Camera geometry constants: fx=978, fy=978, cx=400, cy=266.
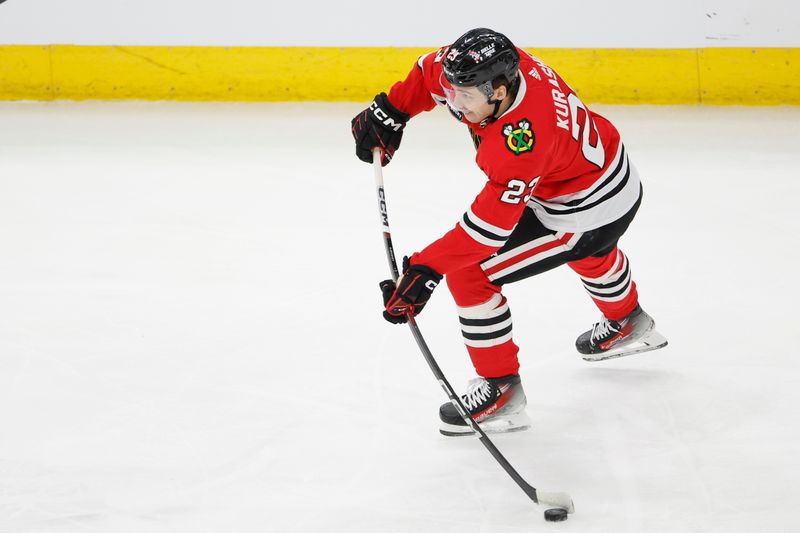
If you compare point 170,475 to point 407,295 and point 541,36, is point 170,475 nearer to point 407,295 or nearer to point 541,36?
point 407,295

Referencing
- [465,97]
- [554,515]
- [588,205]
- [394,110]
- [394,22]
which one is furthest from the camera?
[394,22]

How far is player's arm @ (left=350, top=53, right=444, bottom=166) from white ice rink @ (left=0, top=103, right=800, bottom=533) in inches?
25.1

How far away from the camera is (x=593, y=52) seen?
5531 millimetres

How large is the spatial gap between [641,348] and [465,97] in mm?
1038

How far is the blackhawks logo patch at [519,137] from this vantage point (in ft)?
Answer: 6.74

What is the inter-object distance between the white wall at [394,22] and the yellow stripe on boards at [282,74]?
0.06m

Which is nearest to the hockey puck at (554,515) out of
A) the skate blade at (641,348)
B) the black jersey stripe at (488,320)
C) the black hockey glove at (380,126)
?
the black jersey stripe at (488,320)

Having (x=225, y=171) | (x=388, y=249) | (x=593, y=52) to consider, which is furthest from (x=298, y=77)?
(x=388, y=249)

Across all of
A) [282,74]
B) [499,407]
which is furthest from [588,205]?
[282,74]

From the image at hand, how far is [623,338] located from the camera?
2.75 meters

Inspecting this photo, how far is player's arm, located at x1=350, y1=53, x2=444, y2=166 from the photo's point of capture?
2635mm

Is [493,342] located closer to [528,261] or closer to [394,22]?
[528,261]

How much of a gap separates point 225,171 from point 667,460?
9.58ft

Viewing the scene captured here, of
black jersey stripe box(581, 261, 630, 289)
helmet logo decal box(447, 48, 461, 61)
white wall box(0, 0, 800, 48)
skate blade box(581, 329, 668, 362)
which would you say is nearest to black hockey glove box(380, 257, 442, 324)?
helmet logo decal box(447, 48, 461, 61)
